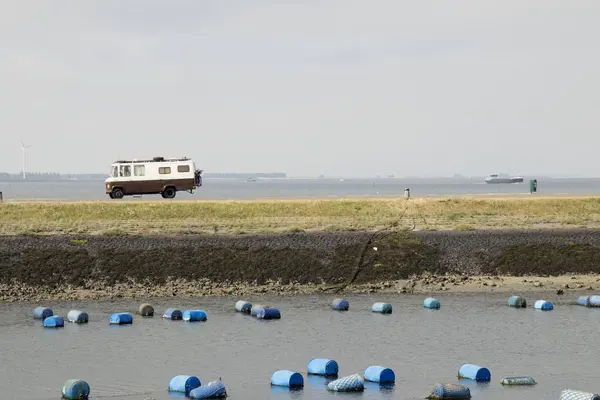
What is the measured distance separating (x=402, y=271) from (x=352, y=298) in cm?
714

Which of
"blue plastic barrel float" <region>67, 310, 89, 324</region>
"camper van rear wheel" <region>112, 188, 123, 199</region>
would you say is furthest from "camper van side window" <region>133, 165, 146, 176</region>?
"blue plastic barrel float" <region>67, 310, 89, 324</region>

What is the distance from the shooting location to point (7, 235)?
67.9m

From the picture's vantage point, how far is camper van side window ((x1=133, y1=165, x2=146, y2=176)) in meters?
85.5

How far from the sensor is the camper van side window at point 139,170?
85.5 m

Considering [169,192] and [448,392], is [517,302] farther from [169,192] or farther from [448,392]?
[169,192]

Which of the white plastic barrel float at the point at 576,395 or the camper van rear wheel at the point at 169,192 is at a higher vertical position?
the camper van rear wheel at the point at 169,192


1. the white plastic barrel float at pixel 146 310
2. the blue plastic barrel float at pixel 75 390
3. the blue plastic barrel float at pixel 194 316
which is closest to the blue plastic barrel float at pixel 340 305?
the blue plastic barrel float at pixel 194 316

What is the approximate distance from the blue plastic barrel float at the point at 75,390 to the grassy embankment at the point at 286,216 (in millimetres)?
37149

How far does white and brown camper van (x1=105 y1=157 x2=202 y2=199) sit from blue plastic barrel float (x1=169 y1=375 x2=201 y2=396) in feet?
176

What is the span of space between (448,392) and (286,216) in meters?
49.3

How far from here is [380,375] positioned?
34.1 m

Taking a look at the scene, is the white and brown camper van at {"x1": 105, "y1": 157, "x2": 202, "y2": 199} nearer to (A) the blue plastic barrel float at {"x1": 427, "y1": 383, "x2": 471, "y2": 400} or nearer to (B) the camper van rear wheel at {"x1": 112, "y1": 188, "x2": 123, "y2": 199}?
(B) the camper van rear wheel at {"x1": 112, "y1": 188, "x2": 123, "y2": 199}

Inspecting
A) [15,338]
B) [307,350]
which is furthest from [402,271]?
[15,338]

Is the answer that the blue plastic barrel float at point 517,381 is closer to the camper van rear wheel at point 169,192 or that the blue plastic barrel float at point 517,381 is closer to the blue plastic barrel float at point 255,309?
the blue plastic barrel float at point 255,309
